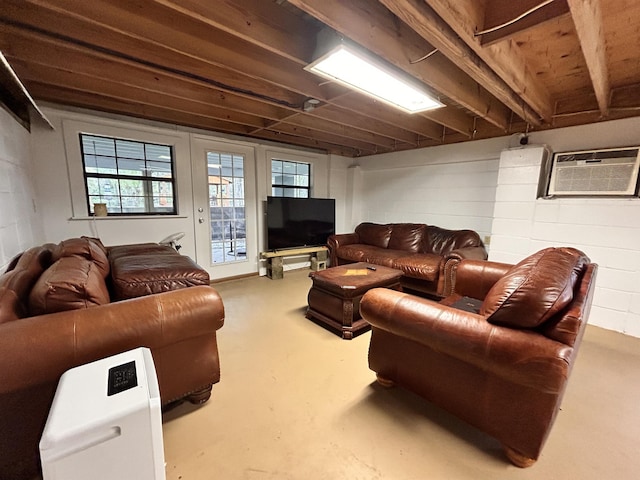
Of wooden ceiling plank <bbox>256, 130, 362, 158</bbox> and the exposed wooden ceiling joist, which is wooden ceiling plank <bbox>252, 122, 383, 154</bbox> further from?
the exposed wooden ceiling joist

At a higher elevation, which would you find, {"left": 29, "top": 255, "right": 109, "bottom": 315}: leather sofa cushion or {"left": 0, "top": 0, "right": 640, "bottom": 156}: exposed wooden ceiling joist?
{"left": 0, "top": 0, "right": 640, "bottom": 156}: exposed wooden ceiling joist

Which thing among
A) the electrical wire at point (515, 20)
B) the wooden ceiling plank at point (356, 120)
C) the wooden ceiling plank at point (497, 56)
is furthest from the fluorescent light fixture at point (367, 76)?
the wooden ceiling plank at point (356, 120)

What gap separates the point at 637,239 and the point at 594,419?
2.07m

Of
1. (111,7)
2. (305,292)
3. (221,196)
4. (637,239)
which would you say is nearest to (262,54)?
(111,7)

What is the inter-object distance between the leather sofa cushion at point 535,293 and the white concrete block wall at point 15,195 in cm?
299

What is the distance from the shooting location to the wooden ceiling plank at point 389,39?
133cm

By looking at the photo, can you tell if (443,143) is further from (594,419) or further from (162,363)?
(162,363)

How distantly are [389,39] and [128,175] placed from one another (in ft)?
11.1

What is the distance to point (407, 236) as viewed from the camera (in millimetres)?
4395

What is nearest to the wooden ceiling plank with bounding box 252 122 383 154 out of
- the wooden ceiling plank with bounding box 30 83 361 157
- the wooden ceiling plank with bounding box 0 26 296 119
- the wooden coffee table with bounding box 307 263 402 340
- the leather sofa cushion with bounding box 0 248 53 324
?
the wooden ceiling plank with bounding box 30 83 361 157

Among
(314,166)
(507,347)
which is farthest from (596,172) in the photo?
(314,166)

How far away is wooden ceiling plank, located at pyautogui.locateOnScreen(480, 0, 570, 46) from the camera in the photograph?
4.28ft

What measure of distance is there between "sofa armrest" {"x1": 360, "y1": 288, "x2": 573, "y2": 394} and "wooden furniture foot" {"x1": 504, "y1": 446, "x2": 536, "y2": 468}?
1.35ft

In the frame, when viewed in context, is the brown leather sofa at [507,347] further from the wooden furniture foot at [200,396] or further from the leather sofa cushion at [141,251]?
the leather sofa cushion at [141,251]
